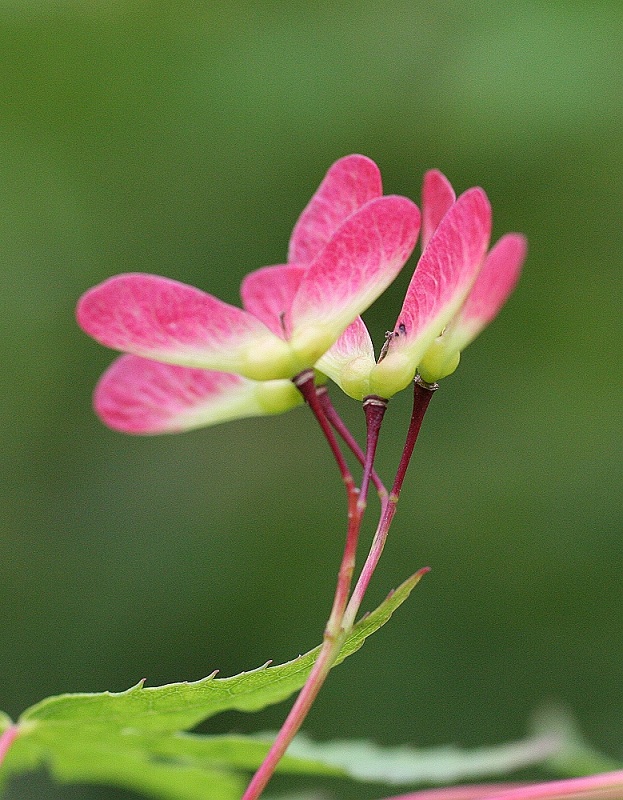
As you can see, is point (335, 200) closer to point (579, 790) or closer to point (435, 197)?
point (435, 197)

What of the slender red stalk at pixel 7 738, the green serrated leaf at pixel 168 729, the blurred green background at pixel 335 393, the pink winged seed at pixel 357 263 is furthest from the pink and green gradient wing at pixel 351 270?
the blurred green background at pixel 335 393

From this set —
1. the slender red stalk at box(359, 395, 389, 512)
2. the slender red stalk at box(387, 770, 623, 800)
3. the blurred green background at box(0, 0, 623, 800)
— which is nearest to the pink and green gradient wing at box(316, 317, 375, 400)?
the slender red stalk at box(359, 395, 389, 512)

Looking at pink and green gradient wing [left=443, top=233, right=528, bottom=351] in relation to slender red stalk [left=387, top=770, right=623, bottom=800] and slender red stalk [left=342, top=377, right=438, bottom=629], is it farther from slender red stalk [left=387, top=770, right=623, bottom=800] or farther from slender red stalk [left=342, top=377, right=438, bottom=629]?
slender red stalk [left=387, top=770, right=623, bottom=800]

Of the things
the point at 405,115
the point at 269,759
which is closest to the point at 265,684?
the point at 269,759

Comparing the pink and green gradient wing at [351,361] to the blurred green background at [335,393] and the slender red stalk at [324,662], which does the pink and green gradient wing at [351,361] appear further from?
the blurred green background at [335,393]

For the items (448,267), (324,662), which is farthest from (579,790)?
(448,267)
